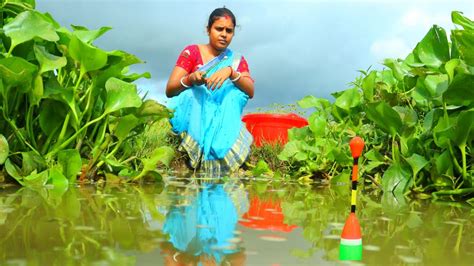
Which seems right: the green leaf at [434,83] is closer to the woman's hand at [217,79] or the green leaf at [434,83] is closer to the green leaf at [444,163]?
the green leaf at [444,163]

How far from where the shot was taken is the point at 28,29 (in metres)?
2.15

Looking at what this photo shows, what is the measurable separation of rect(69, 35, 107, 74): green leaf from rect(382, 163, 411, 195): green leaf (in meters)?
1.29

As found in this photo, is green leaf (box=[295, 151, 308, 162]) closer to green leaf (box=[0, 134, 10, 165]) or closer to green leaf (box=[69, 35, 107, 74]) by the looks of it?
green leaf (box=[69, 35, 107, 74])

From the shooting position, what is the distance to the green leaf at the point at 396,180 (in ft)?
7.70

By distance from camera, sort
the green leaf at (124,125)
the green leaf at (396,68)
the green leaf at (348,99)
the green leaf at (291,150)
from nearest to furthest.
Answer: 1. the green leaf at (124,125)
2. the green leaf at (396,68)
3. the green leaf at (348,99)
4. the green leaf at (291,150)

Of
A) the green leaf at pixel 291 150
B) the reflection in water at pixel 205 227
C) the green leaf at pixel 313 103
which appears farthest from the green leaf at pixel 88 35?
the green leaf at pixel 313 103

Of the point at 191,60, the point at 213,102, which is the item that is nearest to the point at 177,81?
the point at 191,60

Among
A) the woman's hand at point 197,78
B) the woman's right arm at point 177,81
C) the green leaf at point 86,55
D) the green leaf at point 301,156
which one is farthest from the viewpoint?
the woman's right arm at point 177,81

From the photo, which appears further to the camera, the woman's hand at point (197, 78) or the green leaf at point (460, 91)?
the woman's hand at point (197, 78)

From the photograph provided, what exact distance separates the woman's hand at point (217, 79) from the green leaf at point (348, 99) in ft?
2.47

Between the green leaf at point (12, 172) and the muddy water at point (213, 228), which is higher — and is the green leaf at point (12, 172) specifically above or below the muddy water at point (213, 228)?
above

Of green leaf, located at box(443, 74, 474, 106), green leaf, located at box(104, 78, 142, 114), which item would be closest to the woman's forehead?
green leaf, located at box(104, 78, 142, 114)

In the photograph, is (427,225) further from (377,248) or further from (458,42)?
(458,42)

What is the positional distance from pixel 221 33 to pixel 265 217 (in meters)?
2.28
